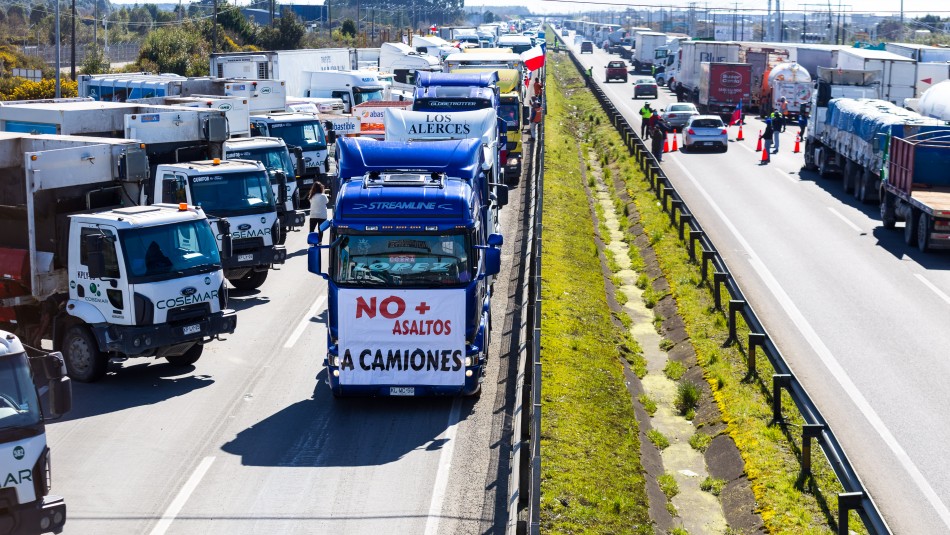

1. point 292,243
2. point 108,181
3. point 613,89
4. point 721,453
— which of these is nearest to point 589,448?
point 721,453

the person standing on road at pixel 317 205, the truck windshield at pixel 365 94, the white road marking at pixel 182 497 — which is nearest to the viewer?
the white road marking at pixel 182 497

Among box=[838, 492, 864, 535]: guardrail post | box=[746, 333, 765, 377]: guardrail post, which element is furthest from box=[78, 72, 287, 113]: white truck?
box=[838, 492, 864, 535]: guardrail post

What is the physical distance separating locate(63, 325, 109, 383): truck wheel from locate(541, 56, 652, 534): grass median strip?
621 centimetres

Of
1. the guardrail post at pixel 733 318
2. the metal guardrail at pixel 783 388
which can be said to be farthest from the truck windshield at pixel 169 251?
the guardrail post at pixel 733 318

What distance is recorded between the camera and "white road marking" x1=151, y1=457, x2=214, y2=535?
39.4 feet

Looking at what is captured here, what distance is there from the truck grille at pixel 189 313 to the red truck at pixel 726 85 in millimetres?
49377

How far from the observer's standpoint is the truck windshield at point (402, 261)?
15.6 meters

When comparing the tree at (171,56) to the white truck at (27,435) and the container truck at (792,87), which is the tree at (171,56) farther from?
the white truck at (27,435)

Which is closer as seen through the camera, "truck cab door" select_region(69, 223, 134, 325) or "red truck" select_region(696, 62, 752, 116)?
"truck cab door" select_region(69, 223, 134, 325)

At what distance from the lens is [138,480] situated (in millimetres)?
13352

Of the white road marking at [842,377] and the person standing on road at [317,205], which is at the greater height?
the person standing on road at [317,205]

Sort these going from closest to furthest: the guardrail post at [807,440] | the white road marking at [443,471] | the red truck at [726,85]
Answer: the white road marking at [443,471], the guardrail post at [807,440], the red truck at [726,85]

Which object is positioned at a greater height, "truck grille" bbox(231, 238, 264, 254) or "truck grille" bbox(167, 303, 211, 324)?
"truck grille" bbox(231, 238, 264, 254)

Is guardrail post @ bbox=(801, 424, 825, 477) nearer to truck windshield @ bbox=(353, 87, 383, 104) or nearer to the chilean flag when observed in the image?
truck windshield @ bbox=(353, 87, 383, 104)
